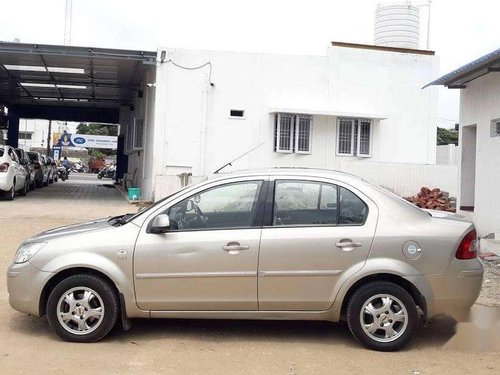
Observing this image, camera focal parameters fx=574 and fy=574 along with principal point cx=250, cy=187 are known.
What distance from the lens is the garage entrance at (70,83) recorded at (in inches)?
655

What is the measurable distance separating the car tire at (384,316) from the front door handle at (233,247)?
42.6 inches

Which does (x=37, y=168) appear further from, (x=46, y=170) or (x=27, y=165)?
(x=46, y=170)

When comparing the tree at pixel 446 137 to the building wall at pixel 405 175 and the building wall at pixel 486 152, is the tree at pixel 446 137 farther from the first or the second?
the building wall at pixel 486 152

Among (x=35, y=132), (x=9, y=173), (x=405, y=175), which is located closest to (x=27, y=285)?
(x=9, y=173)

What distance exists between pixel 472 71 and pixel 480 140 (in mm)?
Result: 1559

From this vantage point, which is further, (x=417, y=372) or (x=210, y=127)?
(x=210, y=127)

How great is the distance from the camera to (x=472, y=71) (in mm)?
10555

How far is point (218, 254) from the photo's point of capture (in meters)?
5.02

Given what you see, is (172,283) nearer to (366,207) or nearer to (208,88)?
(366,207)

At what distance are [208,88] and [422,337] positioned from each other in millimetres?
12868

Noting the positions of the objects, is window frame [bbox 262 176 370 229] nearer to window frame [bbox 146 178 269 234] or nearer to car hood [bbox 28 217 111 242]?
window frame [bbox 146 178 269 234]

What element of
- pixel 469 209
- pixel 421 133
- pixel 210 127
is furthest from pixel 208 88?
pixel 469 209

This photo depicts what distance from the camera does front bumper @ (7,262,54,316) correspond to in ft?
16.6

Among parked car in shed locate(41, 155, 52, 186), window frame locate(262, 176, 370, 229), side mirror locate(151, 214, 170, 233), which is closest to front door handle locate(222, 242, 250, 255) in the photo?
window frame locate(262, 176, 370, 229)
